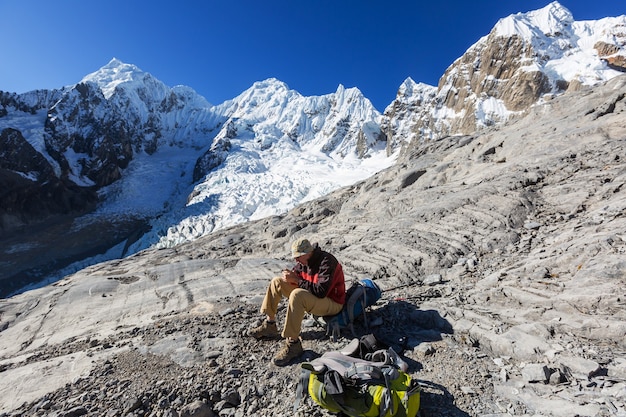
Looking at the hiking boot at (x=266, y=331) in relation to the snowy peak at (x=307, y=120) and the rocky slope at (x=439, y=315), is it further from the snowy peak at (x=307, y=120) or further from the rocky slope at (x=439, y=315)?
the snowy peak at (x=307, y=120)

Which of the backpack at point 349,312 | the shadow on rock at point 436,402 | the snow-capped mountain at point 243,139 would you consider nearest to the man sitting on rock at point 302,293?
the backpack at point 349,312

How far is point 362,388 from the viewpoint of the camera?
3080 millimetres

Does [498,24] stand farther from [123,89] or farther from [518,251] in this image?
[123,89]

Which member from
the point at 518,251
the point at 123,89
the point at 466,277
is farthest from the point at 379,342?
the point at 123,89

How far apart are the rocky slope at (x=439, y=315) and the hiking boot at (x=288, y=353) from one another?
0.12 m

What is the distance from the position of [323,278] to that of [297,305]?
468 mm

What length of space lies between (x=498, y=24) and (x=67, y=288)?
79.1 m

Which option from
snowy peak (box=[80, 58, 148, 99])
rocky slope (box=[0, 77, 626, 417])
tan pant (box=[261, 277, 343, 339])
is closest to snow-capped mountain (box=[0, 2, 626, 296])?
snowy peak (box=[80, 58, 148, 99])

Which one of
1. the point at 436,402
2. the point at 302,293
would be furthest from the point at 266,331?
the point at 436,402

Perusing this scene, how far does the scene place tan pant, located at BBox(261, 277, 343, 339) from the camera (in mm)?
4254

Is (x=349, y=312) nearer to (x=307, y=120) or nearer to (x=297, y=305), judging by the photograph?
(x=297, y=305)

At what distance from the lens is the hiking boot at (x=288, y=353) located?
4.15 metres

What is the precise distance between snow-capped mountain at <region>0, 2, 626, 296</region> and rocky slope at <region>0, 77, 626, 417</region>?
31936 mm

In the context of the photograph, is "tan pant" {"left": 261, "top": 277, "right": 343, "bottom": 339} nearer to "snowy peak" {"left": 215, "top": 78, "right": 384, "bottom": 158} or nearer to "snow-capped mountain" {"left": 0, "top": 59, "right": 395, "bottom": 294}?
"snow-capped mountain" {"left": 0, "top": 59, "right": 395, "bottom": 294}
